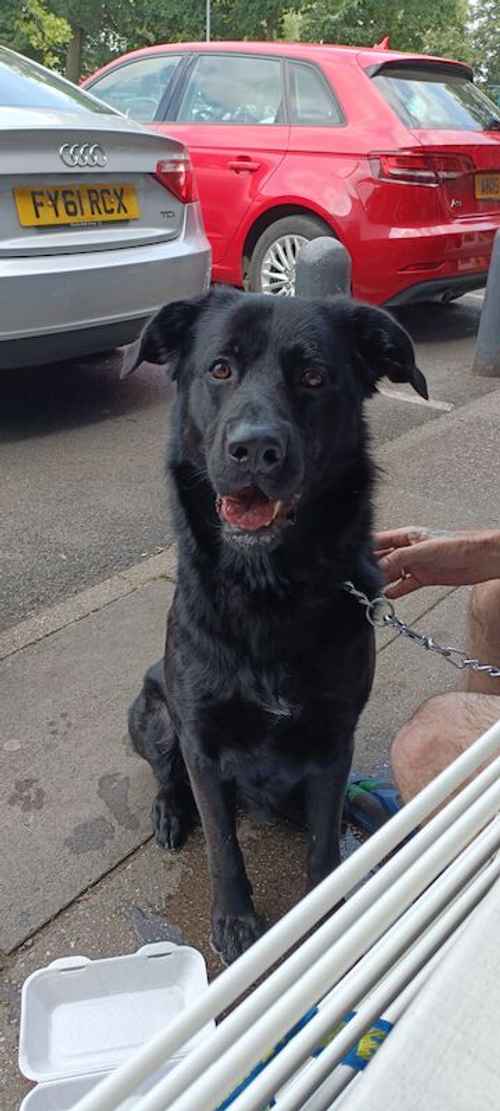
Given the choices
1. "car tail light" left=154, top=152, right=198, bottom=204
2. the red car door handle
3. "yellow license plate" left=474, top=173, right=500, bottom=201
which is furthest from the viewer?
the red car door handle

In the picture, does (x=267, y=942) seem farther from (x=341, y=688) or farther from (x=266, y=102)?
(x=266, y=102)

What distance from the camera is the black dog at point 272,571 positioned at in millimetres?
1702

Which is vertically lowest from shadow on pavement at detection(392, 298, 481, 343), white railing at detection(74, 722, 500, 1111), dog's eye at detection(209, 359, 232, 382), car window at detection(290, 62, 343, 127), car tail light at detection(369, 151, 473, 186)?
shadow on pavement at detection(392, 298, 481, 343)

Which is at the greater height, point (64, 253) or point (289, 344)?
point (289, 344)

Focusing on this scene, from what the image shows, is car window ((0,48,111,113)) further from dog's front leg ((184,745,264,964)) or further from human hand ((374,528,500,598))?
dog's front leg ((184,745,264,964))

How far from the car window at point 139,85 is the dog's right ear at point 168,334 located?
5348 mm

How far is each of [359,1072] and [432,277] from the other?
18.0ft

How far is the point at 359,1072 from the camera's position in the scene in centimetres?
Answer: 66

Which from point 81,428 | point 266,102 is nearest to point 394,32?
point 266,102

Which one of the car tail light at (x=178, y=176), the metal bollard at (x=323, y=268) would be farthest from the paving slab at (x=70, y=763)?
the car tail light at (x=178, y=176)

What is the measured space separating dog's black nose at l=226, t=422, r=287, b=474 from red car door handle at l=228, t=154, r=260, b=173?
488 cm

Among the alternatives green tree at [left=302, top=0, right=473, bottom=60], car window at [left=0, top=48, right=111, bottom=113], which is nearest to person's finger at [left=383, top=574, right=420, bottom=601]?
car window at [left=0, top=48, right=111, bottom=113]

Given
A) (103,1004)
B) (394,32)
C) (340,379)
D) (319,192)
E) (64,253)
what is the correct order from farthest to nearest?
(394,32), (319,192), (64,253), (340,379), (103,1004)

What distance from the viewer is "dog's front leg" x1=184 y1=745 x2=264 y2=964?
182 centimetres
